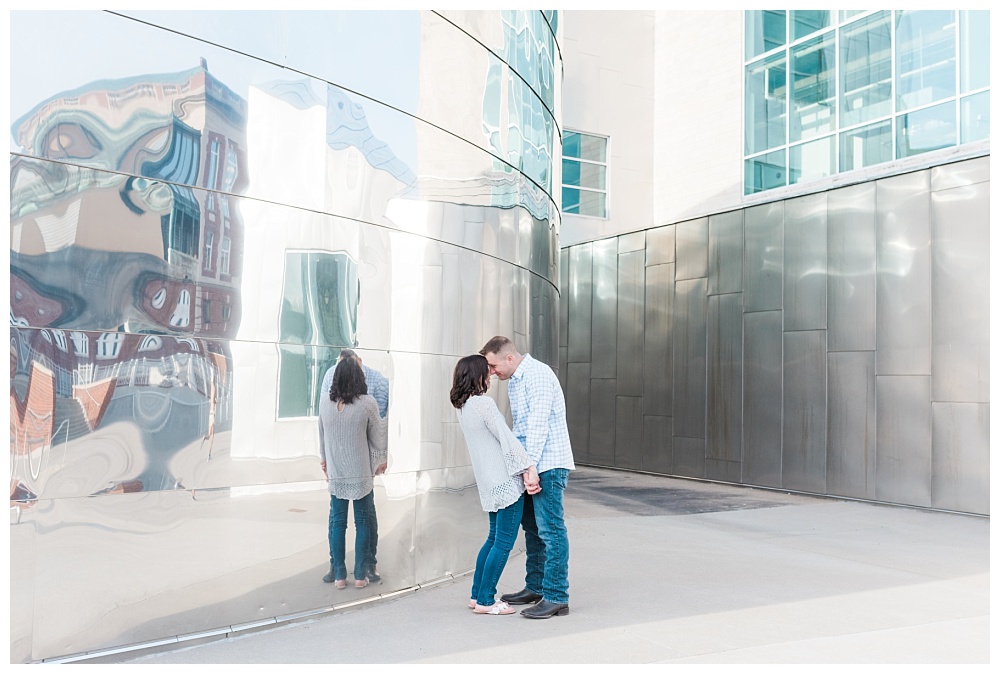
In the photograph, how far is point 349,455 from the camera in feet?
19.4

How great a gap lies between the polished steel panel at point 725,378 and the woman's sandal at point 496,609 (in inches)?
368

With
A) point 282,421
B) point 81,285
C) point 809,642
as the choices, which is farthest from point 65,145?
point 809,642

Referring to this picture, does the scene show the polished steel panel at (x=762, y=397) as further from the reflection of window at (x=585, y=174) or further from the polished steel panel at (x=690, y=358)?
the reflection of window at (x=585, y=174)

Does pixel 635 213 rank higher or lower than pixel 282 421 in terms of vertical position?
higher

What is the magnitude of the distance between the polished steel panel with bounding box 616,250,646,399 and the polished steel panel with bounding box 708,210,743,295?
1.72m

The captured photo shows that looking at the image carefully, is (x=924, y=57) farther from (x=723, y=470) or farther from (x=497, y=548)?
(x=497, y=548)

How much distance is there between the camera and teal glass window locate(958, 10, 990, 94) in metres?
14.8

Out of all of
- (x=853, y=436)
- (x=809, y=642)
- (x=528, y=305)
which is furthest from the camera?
(x=853, y=436)

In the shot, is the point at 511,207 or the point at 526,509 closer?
the point at 526,509

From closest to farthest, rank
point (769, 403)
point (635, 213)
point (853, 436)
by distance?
point (853, 436)
point (769, 403)
point (635, 213)

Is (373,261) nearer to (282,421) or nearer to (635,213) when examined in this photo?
(282,421)

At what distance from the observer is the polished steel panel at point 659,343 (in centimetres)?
1595

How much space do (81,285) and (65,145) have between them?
709 millimetres
